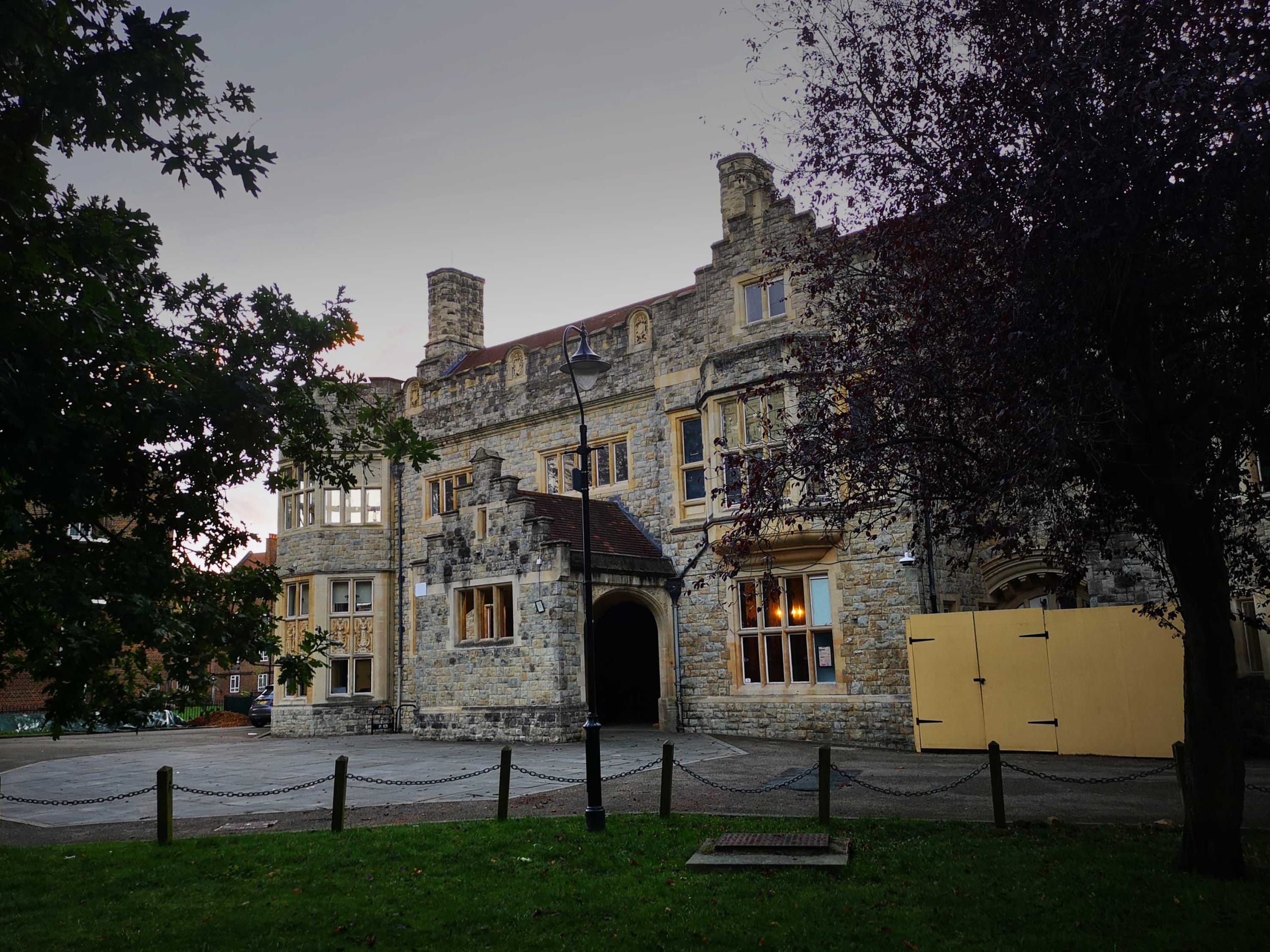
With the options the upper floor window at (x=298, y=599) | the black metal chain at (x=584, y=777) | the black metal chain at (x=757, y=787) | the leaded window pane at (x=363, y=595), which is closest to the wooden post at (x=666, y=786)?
the black metal chain at (x=757, y=787)

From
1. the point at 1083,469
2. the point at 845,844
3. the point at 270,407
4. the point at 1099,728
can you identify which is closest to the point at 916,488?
the point at 1083,469

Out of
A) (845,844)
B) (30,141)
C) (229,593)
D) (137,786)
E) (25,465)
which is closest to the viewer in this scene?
(25,465)

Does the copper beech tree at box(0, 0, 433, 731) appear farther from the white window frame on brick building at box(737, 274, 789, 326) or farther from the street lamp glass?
the white window frame on brick building at box(737, 274, 789, 326)

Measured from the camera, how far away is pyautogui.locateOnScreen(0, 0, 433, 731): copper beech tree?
16.6 ft

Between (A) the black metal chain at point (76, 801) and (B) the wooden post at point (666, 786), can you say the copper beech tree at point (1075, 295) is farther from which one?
(A) the black metal chain at point (76, 801)

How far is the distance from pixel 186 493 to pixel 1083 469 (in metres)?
6.47

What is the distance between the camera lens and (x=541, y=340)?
27500 millimetres

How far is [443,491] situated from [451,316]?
18.4ft

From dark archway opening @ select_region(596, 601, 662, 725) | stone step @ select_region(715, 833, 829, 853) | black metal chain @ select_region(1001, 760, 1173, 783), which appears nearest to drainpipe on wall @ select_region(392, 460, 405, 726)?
dark archway opening @ select_region(596, 601, 662, 725)

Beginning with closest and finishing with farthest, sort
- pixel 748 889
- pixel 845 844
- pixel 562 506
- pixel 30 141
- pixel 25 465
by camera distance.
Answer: pixel 25 465, pixel 30 141, pixel 748 889, pixel 845 844, pixel 562 506

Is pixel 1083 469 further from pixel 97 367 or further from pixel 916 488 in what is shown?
pixel 97 367

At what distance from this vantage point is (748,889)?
758cm

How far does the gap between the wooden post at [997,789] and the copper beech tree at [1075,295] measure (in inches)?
75.8

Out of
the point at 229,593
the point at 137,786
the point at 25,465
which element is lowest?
the point at 137,786
